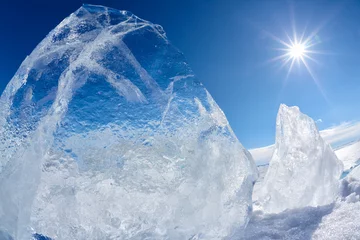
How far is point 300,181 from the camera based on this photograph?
572 centimetres

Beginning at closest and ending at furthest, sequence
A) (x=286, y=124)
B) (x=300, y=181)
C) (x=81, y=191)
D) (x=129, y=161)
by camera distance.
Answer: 1. (x=81, y=191)
2. (x=129, y=161)
3. (x=300, y=181)
4. (x=286, y=124)

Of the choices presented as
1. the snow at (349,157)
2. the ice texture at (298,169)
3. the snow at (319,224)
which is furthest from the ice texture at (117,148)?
the snow at (349,157)

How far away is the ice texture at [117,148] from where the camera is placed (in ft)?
11.4

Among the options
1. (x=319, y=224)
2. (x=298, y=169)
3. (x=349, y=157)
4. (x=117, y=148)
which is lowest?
(x=319, y=224)

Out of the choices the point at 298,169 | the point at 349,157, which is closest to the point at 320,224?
the point at 298,169

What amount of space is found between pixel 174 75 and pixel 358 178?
151 inches

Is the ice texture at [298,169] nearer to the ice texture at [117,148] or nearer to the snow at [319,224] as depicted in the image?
the snow at [319,224]

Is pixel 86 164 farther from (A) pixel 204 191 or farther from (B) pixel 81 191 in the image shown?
(A) pixel 204 191

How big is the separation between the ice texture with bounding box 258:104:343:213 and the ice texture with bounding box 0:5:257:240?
1973 millimetres

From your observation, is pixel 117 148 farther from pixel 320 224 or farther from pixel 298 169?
pixel 298 169

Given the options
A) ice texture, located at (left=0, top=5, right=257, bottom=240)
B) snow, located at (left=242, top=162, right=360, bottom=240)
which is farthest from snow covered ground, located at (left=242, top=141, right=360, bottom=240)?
ice texture, located at (left=0, top=5, right=257, bottom=240)

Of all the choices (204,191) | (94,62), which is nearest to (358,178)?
(204,191)

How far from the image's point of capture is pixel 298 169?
5.82m

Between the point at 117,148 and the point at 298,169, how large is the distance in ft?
14.2
